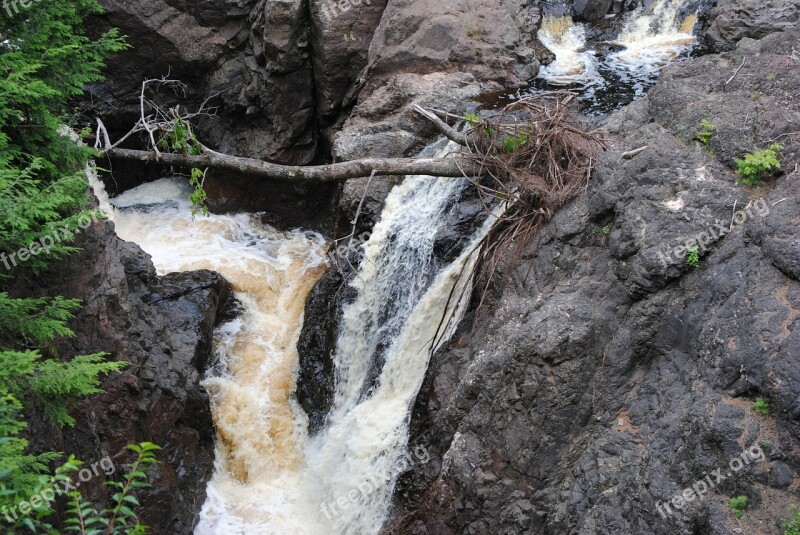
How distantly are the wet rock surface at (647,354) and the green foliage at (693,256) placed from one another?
0.12ft

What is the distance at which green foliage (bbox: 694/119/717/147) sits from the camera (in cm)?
583

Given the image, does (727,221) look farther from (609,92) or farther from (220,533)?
(220,533)

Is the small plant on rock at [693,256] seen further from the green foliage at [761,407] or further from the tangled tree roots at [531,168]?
the tangled tree roots at [531,168]

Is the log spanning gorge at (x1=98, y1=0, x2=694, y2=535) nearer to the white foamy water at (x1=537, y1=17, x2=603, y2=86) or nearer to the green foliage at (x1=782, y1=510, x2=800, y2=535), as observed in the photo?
the white foamy water at (x1=537, y1=17, x2=603, y2=86)

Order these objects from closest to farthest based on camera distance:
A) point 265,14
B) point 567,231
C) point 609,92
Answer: point 567,231 < point 609,92 < point 265,14

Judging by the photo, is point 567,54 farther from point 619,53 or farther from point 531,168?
point 531,168

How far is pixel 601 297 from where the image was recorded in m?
5.72

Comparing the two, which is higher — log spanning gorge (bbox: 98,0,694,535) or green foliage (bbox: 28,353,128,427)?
green foliage (bbox: 28,353,128,427)

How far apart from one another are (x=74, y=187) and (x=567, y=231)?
448 cm

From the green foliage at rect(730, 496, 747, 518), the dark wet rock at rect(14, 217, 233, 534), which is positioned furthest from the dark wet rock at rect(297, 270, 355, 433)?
the green foliage at rect(730, 496, 747, 518)

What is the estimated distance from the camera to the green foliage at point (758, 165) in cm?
532

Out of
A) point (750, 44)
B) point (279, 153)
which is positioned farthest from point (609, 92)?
point (279, 153)

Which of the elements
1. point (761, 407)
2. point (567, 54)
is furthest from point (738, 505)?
point (567, 54)

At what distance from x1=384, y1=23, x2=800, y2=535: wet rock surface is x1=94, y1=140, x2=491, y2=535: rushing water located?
535 millimetres
